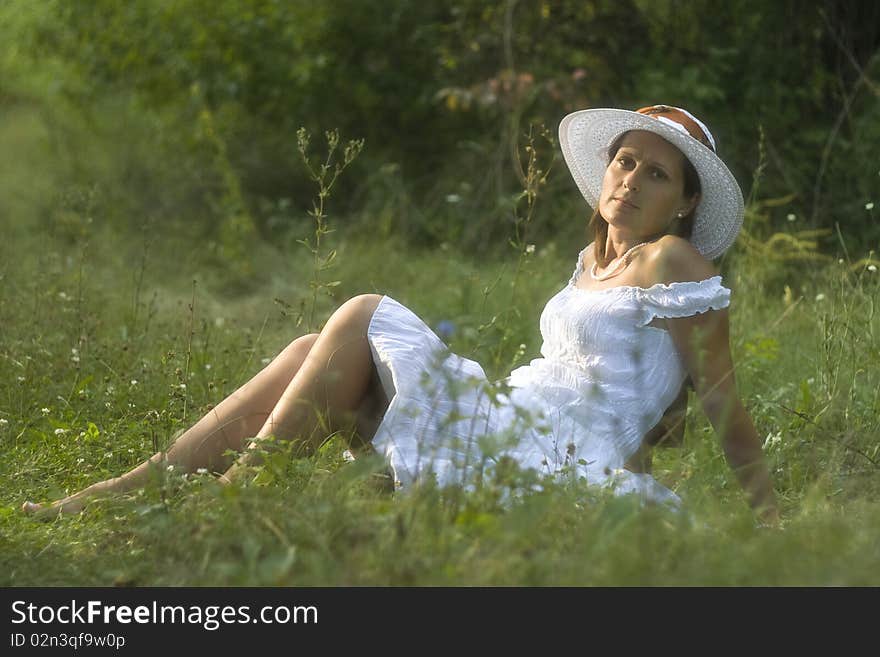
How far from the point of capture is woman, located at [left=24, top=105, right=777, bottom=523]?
3055 mm

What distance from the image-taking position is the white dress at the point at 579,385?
308 cm

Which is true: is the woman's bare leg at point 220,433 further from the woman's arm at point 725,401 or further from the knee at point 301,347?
the woman's arm at point 725,401

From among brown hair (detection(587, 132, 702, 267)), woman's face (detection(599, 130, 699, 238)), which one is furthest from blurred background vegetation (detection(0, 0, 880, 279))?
woman's face (detection(599, 130, 699, 238))

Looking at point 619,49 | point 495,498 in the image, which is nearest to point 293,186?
point 619,49

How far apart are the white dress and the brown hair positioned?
0.25m

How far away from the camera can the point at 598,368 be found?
10.6 ft

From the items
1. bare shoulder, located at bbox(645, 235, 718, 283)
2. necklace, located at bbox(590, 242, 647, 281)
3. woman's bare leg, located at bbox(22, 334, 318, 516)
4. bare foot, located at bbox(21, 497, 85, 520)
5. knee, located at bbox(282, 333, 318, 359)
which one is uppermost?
bare shoulder, located at bbox(645, 235, 718, 283)

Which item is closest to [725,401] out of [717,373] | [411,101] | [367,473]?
[717,373]

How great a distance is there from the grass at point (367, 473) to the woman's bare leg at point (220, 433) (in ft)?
0.19

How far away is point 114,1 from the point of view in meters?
7.98

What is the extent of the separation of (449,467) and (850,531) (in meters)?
0.91

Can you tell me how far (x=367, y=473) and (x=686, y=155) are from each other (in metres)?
1.43

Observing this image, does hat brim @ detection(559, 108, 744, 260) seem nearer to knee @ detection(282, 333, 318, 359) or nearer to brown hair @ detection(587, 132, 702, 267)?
brown hair @ detection(587, 132, 702, 267)

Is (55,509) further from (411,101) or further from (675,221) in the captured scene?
(411,101)
